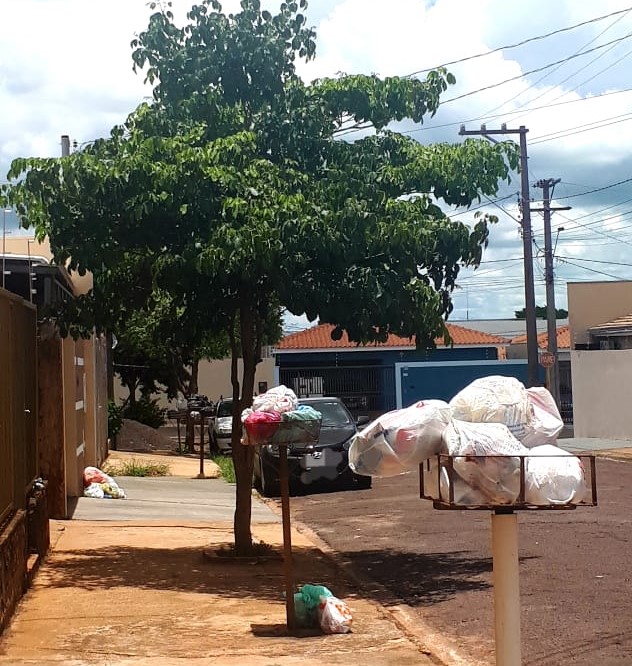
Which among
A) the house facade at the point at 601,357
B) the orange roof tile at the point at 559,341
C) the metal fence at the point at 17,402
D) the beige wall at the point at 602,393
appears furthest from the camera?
the orange roof tile at the point at 559,341

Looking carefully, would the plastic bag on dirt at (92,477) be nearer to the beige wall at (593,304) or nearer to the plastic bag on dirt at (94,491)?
the plastic bag on dirt at (94,491)

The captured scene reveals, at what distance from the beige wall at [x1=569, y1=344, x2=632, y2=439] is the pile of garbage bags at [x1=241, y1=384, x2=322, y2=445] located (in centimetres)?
2417

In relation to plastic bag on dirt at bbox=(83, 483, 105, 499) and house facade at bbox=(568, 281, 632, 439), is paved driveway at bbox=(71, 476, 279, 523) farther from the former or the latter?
house facade at bbox=(568, 281, 632, 439)

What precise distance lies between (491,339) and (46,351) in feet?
132

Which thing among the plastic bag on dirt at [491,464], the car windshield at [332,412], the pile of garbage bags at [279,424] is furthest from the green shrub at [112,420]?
the plastic bag on dirt at [491,464]

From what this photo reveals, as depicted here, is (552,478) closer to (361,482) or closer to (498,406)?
(498,406)

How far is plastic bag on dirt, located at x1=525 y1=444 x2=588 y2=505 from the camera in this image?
4.86 metres

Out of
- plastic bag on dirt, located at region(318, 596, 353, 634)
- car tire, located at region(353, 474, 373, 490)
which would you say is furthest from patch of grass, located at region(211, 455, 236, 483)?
plastic bag on dirt, located at region(318, 596, 353, 634)

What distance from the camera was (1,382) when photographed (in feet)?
26.5

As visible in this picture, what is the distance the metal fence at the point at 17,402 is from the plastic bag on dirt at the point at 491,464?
4133mm

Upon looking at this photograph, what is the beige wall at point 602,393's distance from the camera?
102 ft

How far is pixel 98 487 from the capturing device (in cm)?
1669

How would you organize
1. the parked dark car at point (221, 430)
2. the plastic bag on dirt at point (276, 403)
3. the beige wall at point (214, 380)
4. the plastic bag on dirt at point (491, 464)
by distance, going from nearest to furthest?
1. the plastic bag on dirt at point (491, 464)
2. the plastic bag on dirt at point (276, 403)
3. the parked dark car at point (221, 430)
4. the beige wall at point (214, 380)

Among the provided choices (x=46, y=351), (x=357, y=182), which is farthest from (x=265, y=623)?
(x=46, y=351)
